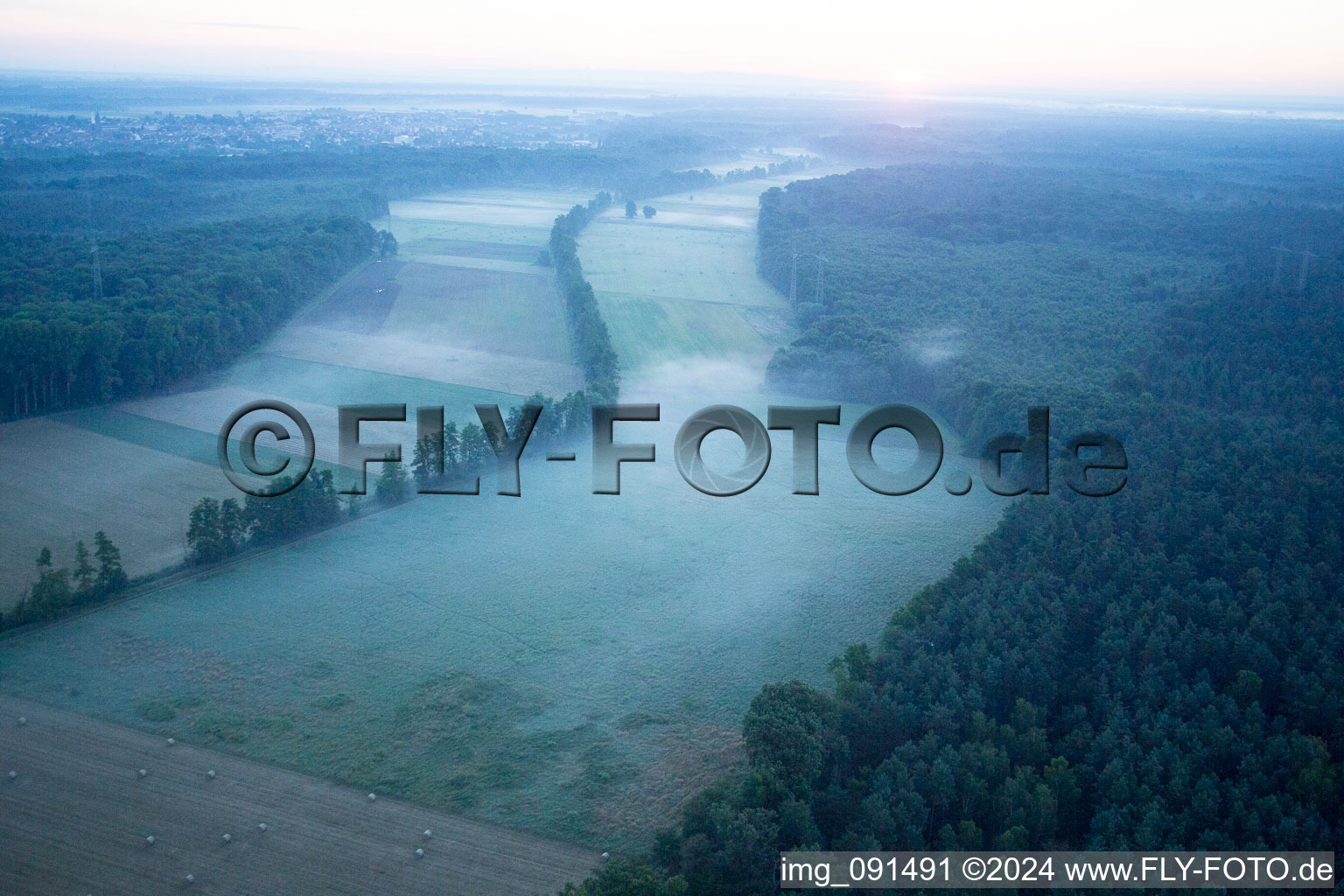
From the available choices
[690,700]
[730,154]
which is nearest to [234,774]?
[690,700]

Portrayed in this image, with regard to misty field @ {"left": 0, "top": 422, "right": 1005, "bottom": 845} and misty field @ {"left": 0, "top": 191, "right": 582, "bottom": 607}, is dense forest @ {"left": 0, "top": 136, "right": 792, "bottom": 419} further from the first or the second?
misty field @ {"left": 0, "top": 422, "right": 1005, "bottom": 845}

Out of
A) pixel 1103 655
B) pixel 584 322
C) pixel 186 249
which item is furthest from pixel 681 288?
pixel 1103 655

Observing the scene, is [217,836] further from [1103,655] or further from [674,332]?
[674,332]

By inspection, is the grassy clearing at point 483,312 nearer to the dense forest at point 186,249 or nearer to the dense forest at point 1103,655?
the dense forest at point 186,249

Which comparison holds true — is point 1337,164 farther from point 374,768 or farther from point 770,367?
point 374,768

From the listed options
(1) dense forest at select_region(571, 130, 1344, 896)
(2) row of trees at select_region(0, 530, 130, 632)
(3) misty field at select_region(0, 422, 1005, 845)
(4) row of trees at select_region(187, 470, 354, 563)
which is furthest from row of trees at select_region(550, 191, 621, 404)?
(2) row of trees at select_region(0, 530, 130, 632)

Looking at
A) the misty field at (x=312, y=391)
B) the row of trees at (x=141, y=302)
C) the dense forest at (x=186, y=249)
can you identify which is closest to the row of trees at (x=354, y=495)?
the misty field at (x=312, y=391)
